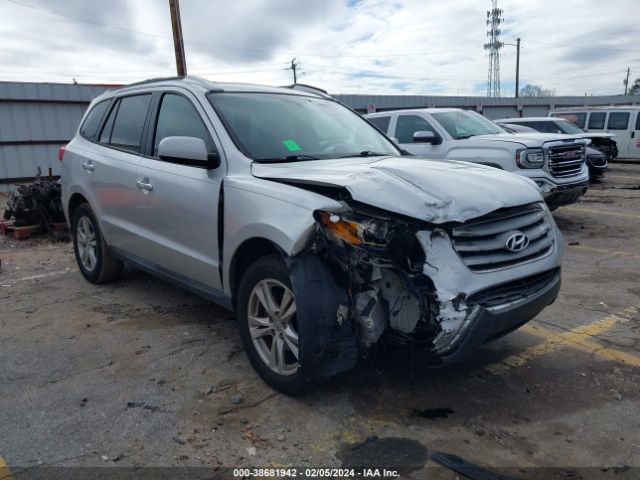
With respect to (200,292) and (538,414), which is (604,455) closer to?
(538,414)

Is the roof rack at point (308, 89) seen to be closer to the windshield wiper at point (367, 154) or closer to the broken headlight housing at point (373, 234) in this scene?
the windshield wiper at point (367, 154)

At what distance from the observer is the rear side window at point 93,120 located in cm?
530

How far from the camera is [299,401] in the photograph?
3.10m

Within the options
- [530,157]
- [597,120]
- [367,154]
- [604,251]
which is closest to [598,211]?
[530,157]

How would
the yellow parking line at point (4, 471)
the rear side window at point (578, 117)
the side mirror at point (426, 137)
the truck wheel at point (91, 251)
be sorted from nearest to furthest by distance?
the yellow parking line at point (4, 471), the truck wheel at point (91, 251), the side mirror at point (426, 137), the rear side window at point (578, 117)

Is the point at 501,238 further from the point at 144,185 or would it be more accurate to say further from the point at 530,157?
the point at 530,157

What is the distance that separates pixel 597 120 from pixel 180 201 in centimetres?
1818

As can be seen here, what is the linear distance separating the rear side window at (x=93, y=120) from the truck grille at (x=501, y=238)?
159 inches

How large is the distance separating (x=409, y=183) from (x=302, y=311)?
910 millimetres

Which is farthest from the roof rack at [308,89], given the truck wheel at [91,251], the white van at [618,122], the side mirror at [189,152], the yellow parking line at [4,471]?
the white van at [618,122]

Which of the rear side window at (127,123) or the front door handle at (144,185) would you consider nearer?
the front door handle at (144,185)

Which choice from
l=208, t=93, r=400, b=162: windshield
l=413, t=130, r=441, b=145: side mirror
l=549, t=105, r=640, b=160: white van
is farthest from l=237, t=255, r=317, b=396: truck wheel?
l=549, t=105, r=640, b=160: white van

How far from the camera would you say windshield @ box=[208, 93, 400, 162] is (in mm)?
3645

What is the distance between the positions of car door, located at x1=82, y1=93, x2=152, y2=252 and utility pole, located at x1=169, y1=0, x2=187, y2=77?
33.1ft
